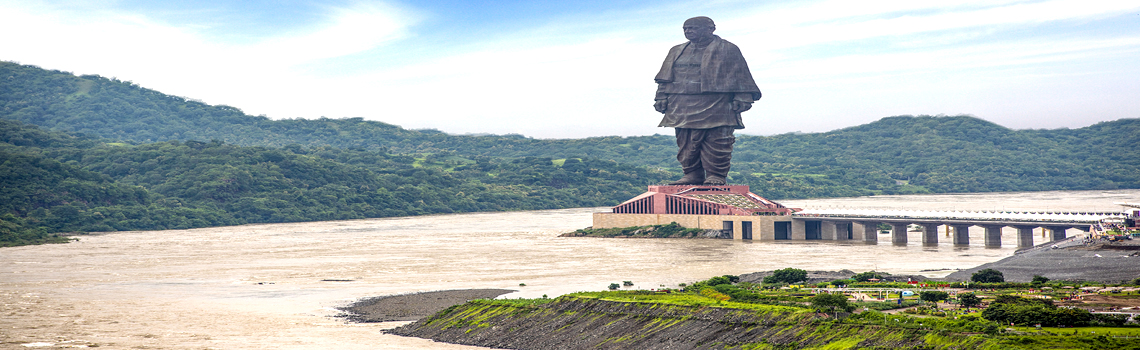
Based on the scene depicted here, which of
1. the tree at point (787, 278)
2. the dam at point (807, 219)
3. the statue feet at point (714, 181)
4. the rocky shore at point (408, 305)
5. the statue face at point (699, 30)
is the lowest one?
the rocky shore at point (408, 305)

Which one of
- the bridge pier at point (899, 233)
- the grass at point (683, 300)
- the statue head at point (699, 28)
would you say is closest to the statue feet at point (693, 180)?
the statue head at point (699, 28)

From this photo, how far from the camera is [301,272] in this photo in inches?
3684

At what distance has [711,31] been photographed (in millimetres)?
141375

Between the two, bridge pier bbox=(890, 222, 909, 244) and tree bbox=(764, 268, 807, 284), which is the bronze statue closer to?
bridge pier bbox=(890, 222, 909, 244)

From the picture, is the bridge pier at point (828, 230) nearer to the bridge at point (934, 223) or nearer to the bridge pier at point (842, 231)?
the bridge at point (934, 223)

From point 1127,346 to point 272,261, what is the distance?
278 ft

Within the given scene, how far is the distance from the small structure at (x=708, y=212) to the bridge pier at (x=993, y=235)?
987 inches

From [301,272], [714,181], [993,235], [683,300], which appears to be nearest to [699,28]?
[714,181]

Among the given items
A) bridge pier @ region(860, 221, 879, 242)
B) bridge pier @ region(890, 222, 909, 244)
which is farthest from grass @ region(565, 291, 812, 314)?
bridge pier @ region(860, 221, 879, 242)

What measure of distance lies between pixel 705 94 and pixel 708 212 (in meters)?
15.7

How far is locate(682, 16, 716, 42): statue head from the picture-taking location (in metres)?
140

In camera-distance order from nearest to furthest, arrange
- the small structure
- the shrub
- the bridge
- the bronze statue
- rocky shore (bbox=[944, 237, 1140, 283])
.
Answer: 1. the shrub
2. rocky shore (bbox=[944, 237, 1140, 283])
3. the bridge
4. the small structure
5. the bronze statue

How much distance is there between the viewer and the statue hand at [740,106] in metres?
141

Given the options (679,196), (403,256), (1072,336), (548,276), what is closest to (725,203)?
(679,196)
